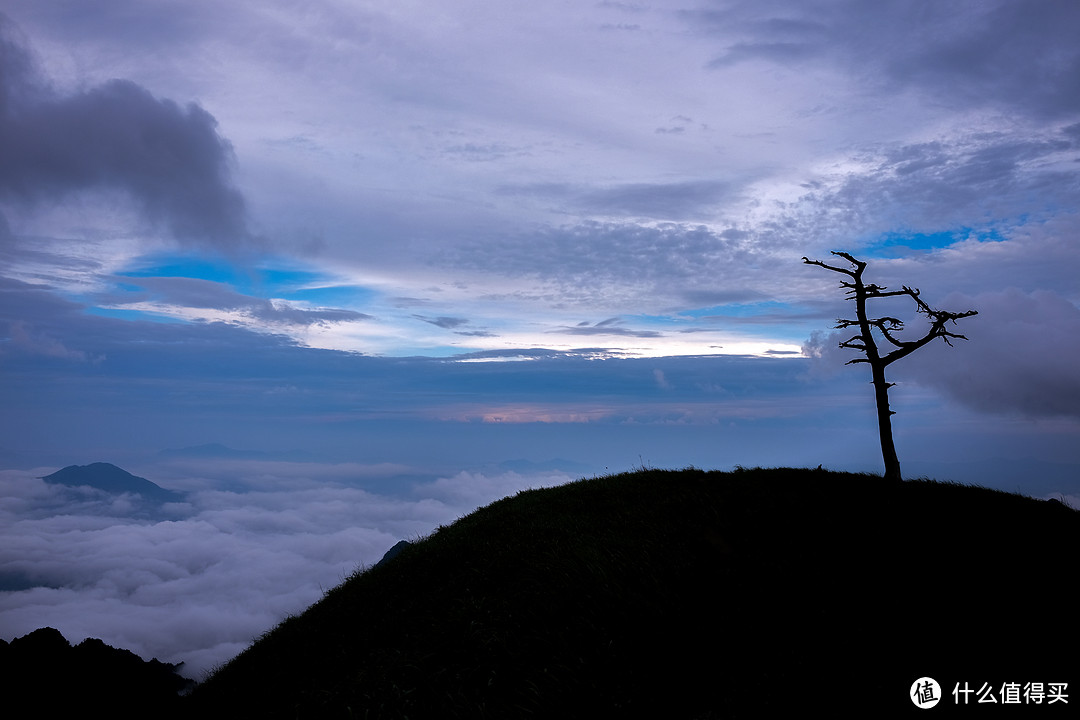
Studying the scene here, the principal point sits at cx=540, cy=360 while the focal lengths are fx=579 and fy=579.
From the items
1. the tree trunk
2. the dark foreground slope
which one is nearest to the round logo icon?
the dark foreground slope

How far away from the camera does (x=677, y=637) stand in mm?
9586

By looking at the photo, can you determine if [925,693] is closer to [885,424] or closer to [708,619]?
[708,619]

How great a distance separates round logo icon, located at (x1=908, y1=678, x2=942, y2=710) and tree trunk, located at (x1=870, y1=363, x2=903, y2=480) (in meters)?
15.6

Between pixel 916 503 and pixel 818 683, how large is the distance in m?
11.4

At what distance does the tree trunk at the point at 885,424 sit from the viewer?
70.4 ft

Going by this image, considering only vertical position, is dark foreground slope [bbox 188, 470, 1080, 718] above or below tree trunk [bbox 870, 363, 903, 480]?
below

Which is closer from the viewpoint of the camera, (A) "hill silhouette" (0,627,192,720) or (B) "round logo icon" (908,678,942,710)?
(B) "round logo icon" (908,678,942,710)

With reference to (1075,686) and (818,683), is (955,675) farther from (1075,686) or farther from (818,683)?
(818,683)

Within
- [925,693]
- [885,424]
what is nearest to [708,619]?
[925,693]

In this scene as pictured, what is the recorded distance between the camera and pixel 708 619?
9.95 metres

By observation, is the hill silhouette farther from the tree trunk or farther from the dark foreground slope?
the tree trunk

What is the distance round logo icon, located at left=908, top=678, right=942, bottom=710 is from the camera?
23.7ft

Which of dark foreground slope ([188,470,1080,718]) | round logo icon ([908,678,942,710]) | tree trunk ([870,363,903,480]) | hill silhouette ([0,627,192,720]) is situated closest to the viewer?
round logo icon ([908,678,942,710])

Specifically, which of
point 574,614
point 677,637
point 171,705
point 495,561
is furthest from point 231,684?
point 677,637
